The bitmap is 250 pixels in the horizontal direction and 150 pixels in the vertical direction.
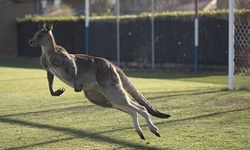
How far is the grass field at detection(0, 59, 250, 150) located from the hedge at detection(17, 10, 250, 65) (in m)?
5.93

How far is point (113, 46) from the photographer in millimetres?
26422

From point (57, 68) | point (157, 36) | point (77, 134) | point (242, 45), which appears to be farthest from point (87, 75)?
point (157, 36)

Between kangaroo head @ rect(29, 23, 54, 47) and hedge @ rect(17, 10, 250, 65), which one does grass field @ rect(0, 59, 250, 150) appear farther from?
hedge @ rect(17, 10, 250, 65)

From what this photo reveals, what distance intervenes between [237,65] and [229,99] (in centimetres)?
506

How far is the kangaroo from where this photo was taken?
8219 mm

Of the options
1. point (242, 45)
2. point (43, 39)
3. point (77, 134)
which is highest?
point (43, 39)

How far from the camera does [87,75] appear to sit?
8445mm

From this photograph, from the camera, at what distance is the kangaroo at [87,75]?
822 cm

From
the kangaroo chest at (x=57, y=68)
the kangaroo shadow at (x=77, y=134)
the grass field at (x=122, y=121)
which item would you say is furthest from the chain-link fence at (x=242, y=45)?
the kangaroo chest at (x=57, y=68)

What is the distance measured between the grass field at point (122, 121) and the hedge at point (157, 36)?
5928 millimetres

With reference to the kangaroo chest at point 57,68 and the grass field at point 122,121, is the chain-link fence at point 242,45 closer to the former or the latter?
the grass field at point 122,121

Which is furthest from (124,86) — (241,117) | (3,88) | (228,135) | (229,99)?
(3,88)

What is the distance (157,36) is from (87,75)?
16.7m

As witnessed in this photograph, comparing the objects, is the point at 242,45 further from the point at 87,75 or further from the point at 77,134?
the point at 87,75
